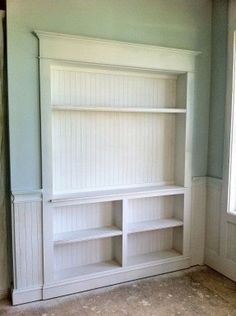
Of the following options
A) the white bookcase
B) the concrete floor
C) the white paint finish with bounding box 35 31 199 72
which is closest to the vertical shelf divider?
the white bookcase

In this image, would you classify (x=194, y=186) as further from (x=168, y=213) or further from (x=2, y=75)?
(x=2, y=75)

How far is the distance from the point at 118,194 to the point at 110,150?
460 millimetres

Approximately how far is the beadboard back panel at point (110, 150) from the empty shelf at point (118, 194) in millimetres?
95

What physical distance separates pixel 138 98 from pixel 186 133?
2.06ft

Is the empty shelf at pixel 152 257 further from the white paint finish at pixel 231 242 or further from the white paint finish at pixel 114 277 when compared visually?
the white paint finish at pixel 231 242

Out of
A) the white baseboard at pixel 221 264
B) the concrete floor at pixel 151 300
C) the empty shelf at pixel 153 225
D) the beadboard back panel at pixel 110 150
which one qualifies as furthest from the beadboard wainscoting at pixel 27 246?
the white baseboard at pixel 221 264

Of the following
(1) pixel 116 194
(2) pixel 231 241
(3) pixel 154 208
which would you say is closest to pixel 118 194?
(1) pixel 116 194

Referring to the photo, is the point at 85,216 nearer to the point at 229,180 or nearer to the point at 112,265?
the point at 112,265

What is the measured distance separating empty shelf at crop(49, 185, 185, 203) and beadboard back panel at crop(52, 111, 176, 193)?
10cm

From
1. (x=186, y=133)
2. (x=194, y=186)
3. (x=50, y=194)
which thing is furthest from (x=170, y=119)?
(x=50, y=194)

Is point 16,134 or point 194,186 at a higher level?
point 16,134

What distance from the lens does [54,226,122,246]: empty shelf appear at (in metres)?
2.83

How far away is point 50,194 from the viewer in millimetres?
2715

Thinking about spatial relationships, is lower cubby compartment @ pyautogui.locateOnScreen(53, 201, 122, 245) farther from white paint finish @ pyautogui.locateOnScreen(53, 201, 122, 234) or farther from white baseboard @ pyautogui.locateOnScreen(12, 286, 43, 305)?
white baseboard @ pyautogui.locateOnScreen(12, 286, 43, 305)
